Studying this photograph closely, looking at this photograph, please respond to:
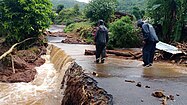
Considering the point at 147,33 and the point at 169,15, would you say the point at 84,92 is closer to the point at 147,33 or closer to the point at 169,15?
the point at 147,33

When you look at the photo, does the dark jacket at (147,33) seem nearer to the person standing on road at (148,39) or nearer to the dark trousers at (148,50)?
the person standing on road at (148,39)

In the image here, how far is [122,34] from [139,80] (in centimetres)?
1027

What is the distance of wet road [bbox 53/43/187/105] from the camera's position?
732cm

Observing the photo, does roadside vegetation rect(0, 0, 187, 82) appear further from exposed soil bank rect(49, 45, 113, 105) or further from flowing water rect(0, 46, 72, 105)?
exposed soil bank rect(49, 45, 113, 105)

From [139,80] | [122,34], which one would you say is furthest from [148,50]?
[122,34]

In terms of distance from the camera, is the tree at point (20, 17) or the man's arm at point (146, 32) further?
the tree at point (20, 17)

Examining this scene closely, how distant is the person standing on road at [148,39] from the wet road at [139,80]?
41 cm

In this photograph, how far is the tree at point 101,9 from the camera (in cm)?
2747

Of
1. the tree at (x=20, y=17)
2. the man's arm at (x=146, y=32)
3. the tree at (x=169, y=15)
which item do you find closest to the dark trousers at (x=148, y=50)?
the man's arm at (x=146, y=32)

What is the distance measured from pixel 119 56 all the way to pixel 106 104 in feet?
27.3

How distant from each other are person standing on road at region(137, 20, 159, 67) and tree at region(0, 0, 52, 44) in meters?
9.74

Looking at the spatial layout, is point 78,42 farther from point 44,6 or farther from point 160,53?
point 160,53

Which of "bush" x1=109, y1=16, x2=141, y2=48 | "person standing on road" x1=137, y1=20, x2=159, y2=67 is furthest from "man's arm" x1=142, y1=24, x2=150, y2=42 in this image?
"bush" x1=109, y1=16, x2=141, y2=48

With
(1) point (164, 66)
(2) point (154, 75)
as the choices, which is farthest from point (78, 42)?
(2) point (154, 75)
